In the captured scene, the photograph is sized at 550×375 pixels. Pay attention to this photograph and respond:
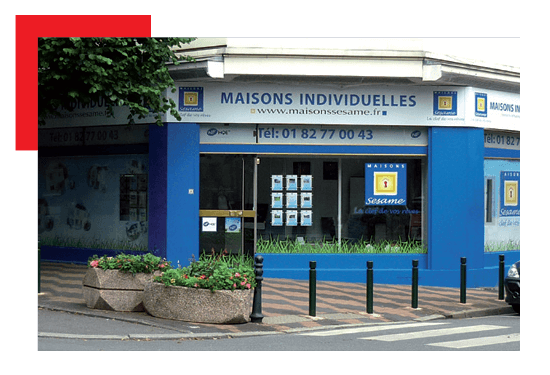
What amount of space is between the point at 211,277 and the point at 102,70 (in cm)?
430

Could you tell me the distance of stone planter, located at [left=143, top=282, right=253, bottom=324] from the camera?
35.2 feet

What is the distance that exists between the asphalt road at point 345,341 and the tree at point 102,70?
14.1 feet

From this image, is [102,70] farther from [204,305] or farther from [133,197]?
[133,197]

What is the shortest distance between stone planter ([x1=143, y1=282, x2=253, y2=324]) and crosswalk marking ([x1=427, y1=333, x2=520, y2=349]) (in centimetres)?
287

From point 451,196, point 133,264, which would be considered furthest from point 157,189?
point 451,196

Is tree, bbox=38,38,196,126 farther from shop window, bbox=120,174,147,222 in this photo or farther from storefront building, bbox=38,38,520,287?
shop window, bbox=120,174,147,222

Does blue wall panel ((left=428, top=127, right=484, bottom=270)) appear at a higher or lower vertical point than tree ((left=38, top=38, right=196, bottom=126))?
lower

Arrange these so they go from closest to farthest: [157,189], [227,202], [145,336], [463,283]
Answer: [145,336] < [463,283] < [157,189] < [227,202]

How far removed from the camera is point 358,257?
55.3ft

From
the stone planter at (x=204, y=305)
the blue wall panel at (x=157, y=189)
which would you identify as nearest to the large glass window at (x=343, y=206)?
the blue wall panel at (x=157, y=189)

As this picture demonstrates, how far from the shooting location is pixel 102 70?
12773 mm

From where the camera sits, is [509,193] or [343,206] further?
[509,193]

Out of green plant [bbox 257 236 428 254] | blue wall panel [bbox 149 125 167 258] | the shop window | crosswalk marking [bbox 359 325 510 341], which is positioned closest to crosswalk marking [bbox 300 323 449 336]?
crosswalk marking [bbox 359 325 510 341]
